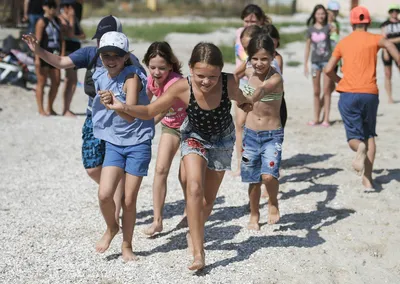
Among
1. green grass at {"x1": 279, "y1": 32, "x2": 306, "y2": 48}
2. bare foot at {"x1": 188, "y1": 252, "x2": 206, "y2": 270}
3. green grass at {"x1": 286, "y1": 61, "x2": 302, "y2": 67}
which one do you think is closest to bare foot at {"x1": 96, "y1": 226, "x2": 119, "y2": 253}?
bare foot at {"x1": 188, "y1": 252, "x2": 206, "y2": 270}

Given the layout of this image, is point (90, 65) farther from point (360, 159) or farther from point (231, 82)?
point (360, 159)

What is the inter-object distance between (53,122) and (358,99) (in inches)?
220

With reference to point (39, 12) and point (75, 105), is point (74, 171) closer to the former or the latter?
point (75, 105)

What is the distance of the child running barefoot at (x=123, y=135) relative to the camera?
5273mm

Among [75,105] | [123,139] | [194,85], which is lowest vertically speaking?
[75,105]

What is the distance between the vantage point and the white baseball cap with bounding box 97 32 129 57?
519 cm

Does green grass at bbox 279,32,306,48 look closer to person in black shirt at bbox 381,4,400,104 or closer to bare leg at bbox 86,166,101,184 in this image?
person in black shirt at bbox 381,4,400,104

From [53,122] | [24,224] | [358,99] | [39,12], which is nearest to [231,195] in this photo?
[358,99]

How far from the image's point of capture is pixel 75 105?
13.5m

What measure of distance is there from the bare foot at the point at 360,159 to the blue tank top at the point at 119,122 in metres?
2.30

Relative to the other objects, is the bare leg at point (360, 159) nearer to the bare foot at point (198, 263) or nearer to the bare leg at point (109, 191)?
the bare foot at point (198, 263)

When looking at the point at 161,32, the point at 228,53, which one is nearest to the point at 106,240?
the point at 228,53

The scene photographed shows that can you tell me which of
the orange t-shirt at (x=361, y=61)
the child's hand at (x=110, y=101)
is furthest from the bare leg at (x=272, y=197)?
the child's hand at (x=110, y=101)

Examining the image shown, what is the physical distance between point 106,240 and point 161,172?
2.68 feet
